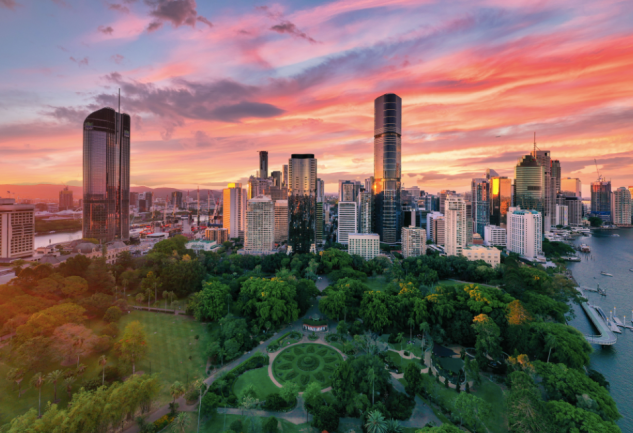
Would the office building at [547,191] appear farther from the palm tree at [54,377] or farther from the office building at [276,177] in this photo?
the palm tree at [54,377]

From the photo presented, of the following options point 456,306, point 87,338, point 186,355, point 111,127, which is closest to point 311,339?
point 186,355

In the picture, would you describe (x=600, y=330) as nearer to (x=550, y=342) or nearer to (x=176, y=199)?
(x=550, y=342)

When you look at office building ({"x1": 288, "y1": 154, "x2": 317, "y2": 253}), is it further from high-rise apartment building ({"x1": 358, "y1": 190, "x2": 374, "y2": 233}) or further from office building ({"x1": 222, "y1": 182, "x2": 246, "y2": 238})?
office building ({"x1": 222, "y1": 182, "x2": 246, "y2": 238})

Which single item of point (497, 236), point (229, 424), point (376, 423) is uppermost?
point (497, 236)

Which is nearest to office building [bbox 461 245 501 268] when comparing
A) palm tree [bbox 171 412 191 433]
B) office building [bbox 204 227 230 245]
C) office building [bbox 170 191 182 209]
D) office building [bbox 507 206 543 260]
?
office building [bbox 507 206 543 260]

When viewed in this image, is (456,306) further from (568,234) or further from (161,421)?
(568,234)

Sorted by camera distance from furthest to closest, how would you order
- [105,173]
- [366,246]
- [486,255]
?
[105,173] < [366,246] < [486,255]

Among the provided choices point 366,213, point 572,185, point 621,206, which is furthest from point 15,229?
point 572,185

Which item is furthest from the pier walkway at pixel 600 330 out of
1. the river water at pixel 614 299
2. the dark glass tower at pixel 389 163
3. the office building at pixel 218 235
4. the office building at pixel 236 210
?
the office building at pixel 236 210
